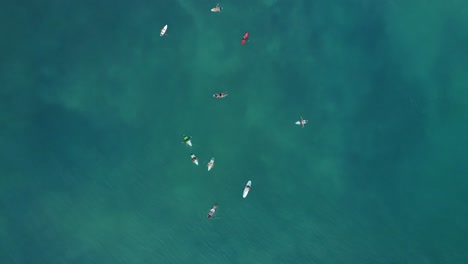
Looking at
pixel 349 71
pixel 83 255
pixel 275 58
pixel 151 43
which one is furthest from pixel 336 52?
pixel 83 255

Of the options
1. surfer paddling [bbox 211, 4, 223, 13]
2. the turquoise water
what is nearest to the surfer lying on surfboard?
the turquoise water

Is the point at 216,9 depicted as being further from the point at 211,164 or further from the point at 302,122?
the point at 211,164

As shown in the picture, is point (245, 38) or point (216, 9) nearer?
point (245, 38)

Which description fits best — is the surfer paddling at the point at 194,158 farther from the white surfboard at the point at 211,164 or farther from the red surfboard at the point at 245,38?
the red surfboard at the point at 245,38

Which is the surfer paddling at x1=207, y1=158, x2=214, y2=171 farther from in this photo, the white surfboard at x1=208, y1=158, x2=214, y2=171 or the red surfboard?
the red surfboard

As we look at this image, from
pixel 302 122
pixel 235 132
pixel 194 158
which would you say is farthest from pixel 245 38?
pixel 194 158

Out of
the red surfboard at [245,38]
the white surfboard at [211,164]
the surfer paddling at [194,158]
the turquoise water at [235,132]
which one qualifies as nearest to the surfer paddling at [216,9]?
the turquoise water at [235,132]

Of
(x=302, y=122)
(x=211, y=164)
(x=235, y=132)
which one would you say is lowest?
(x=211, y=164)

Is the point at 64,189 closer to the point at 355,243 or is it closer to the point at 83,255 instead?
the point at 83,255
